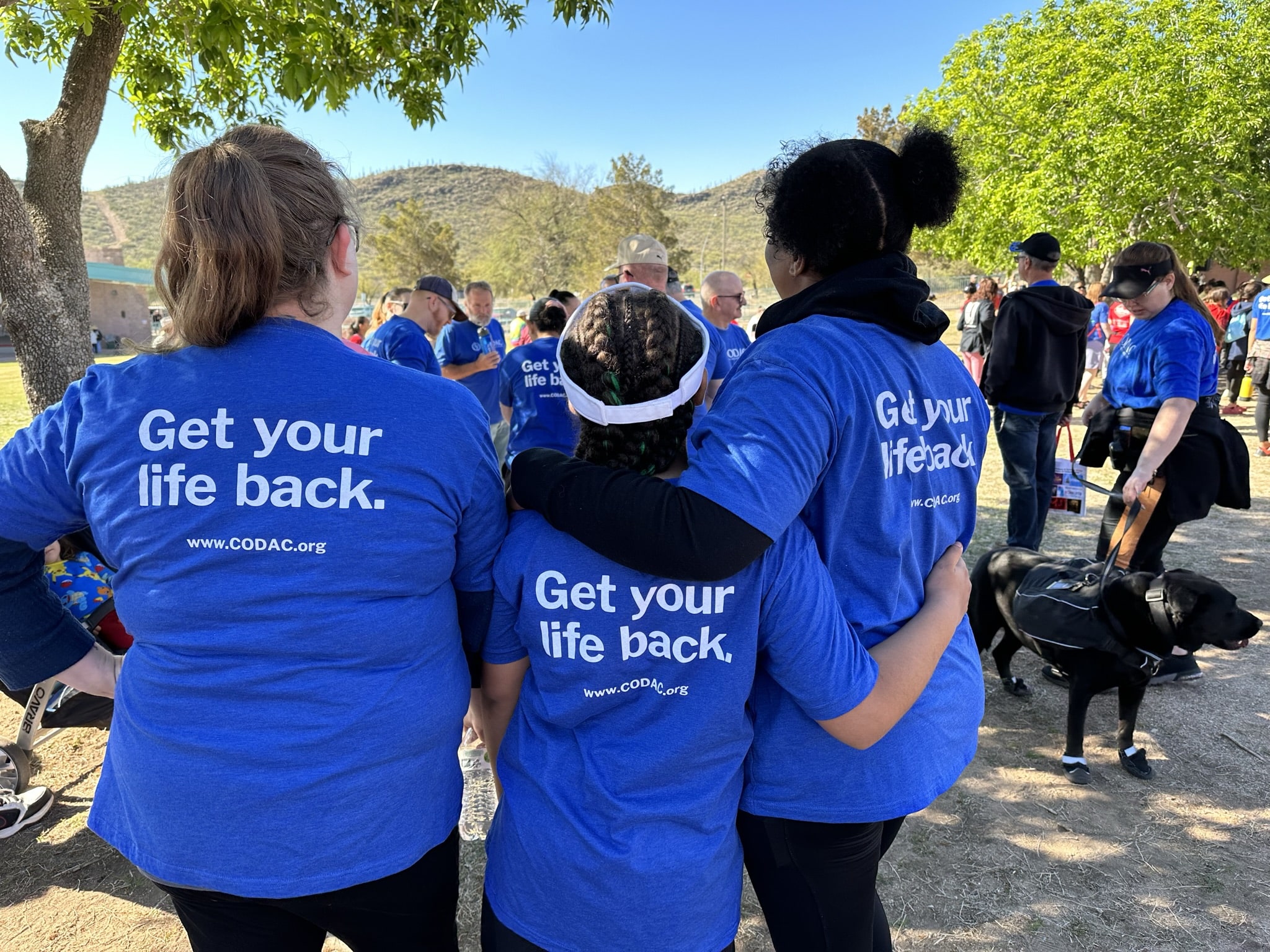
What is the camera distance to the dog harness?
2.93m

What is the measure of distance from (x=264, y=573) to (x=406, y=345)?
4.43 metres

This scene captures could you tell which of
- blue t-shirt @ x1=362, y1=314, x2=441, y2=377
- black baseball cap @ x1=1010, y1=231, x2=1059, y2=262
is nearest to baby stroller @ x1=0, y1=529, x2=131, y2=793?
blue t-shirt @ x1=362, y1=314, x2=441, y2=377

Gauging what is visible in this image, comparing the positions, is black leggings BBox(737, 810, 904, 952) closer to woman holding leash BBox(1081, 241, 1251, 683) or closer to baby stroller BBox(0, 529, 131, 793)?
baby stroller BBox(0, 529, 131, 793)

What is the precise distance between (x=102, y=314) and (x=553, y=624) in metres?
52.5

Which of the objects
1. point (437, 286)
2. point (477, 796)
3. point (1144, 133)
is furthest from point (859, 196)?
point (1144, 133)

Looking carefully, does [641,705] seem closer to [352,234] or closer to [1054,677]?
[352,234]

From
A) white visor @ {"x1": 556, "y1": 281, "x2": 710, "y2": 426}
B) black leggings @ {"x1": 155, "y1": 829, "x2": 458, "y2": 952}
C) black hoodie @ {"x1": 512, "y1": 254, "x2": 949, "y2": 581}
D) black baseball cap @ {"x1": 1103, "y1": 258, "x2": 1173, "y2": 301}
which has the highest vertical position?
black baseball cap @ {"x1": 1103, "y1": 258, "x2": 1173, "y2": 301}

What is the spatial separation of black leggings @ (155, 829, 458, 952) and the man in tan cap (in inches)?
156

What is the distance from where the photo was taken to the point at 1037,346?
185 inches

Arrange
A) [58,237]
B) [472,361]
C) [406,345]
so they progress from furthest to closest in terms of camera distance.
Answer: [472,361] < [406,345] < [58,237]

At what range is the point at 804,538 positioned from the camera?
1192 mm

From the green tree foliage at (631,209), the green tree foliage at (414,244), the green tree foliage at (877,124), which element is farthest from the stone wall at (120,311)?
the green tree foliage at (877,124)

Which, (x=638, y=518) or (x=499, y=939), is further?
(x=499, y=939)

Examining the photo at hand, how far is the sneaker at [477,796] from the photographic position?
247 cm
